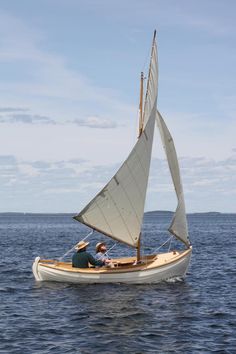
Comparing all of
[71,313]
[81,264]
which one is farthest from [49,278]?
[71,313]

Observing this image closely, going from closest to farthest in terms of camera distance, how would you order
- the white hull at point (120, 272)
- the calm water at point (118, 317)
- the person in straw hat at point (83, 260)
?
1. the calm water at point (118, 317)
2. the white hull at point (120, 272)
3. the person in straw hat at point (83, 260)

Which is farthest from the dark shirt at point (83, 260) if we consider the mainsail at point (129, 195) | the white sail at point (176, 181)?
the white sail at point (176, 181)

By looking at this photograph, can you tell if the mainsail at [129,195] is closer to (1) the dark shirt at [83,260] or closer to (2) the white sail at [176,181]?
(2) the white sail at [176,181]

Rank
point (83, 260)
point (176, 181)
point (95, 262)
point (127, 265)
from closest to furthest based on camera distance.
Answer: point (95, 262)
point (83, 260)
point (127, 265)
point (176, 181)

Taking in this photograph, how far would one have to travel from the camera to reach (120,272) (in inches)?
1163

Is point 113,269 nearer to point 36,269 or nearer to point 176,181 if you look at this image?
point 36,269

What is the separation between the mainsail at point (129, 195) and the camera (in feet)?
97.6

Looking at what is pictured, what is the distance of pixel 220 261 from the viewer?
4484 centimetres

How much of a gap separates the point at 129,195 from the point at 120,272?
416 cm

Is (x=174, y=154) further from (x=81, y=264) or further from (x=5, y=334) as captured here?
(x=5, y=334)

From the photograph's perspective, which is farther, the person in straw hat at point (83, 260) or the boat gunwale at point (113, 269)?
the person in straw hat at point (83, 260)

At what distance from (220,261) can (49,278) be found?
1858cm

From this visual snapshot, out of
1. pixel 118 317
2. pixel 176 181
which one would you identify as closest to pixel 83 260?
pixel 176 181

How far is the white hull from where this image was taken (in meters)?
29.5
